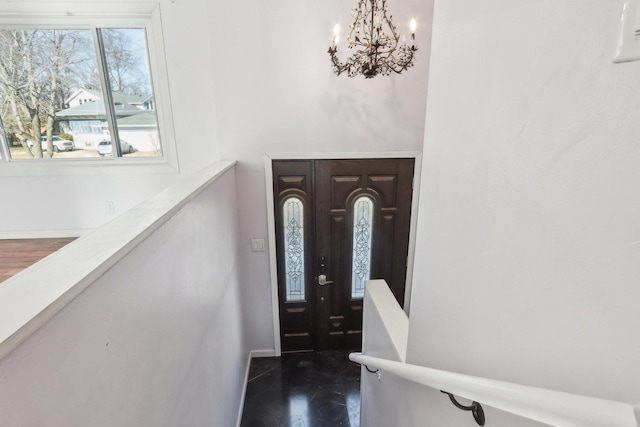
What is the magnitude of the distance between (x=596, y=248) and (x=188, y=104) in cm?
349

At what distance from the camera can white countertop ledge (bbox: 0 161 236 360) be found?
559mm

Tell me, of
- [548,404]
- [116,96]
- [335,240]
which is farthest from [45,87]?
[548,404]

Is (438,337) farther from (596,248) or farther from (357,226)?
(357,226)

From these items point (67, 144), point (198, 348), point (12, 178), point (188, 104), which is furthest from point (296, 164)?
point (12, 178)

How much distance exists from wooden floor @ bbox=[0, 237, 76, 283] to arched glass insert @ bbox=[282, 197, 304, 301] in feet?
7.44

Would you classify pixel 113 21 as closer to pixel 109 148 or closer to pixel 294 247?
pixel 109 148

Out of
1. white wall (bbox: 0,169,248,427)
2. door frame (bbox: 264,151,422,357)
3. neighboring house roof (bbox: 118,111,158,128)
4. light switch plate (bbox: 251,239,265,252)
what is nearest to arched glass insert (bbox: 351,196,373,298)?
door frame (bbox: 264,151,422,357)

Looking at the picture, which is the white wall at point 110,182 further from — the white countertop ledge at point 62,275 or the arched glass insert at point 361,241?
the white countertop ledge at point 62,275

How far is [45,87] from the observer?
3330 mm

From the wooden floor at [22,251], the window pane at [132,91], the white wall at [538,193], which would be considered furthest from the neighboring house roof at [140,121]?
the white wall at [538,193]

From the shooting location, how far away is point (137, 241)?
3.17 ft

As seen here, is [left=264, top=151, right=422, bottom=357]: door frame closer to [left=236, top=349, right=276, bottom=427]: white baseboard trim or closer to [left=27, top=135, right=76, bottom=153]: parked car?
[left=236, top=349, right=276, bottom=427]: white baseboard trim

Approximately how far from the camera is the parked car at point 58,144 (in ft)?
11.4

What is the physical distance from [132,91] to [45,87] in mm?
882
